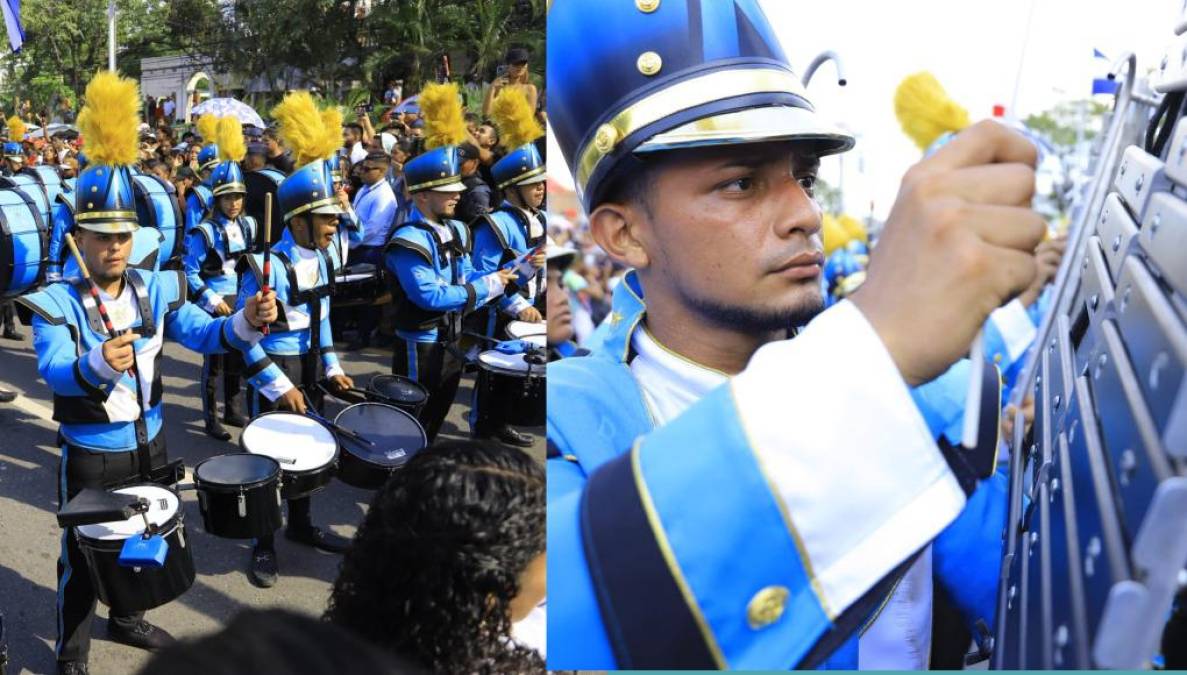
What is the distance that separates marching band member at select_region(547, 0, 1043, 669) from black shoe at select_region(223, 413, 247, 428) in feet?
9.60

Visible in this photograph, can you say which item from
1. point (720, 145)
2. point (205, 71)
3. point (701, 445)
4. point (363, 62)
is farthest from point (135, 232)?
point (701, 445)

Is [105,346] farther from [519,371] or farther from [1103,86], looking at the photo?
Answer: [1103,86]

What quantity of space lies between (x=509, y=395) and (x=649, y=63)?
1.48m

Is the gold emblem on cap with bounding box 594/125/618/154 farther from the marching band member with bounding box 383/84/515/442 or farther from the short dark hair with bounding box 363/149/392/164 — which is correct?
the short dark hair with bounding box 363/149/392/164

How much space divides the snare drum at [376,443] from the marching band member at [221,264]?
31.3 inches

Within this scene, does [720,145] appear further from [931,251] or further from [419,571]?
[419,571]

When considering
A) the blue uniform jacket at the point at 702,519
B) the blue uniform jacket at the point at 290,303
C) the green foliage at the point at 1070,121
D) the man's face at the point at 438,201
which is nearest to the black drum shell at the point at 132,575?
the blue uniform jacket at the point at 290,303

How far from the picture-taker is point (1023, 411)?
4.97 ft

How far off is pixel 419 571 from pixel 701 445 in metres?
0.56

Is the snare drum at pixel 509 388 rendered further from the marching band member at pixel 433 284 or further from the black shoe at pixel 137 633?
the black shoe at pixel 137 633

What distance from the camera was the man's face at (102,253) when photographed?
9.99 ft

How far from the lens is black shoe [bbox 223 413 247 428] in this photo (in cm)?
421

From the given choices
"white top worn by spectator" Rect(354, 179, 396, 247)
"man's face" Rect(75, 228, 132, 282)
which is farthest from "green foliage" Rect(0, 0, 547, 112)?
"white top worn by spectator" Rect(354, 179, 396, 247)

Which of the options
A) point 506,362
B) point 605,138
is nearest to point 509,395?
point 506,362
